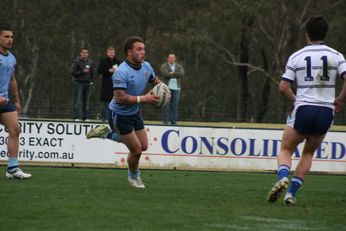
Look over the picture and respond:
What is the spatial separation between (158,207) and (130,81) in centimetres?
230

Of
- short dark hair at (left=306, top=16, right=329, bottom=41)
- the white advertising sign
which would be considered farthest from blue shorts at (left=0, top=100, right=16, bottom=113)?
the white advertising sign

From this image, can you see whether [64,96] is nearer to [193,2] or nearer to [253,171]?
[193,2]

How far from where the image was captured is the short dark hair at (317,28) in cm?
970

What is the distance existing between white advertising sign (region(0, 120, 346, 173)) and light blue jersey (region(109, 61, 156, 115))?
6.83m

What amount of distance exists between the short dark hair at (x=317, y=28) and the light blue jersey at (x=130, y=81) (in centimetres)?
256

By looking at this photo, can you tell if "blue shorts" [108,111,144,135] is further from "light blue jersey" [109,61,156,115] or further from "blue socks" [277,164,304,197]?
"blue socks" [277,164,304,197]

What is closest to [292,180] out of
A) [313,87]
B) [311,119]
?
[311,119]

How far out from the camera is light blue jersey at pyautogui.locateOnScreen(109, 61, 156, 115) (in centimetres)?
1110

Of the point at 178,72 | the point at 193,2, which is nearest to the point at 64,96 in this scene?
the point at 193,2

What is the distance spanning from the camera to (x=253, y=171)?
60.3 feet

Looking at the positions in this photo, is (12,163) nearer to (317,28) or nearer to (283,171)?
(283,171)

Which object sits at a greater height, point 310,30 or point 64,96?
point 310,30

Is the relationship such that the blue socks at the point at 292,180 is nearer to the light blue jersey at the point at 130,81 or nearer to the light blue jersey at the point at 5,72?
the light blue jersey at the point at 130,81

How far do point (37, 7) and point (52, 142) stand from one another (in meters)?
22.7
